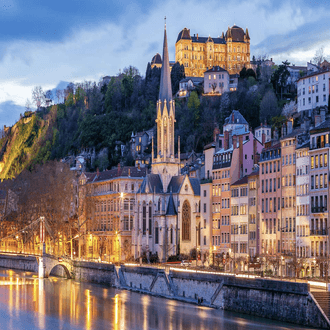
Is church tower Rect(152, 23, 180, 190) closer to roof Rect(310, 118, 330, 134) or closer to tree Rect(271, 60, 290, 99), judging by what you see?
roof Rect(310, 118, 330, 134)

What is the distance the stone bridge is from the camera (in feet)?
275

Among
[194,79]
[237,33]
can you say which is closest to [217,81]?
[194,79]

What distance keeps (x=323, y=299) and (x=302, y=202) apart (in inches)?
889

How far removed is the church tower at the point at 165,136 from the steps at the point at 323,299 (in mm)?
51443

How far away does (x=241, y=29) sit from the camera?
172750 mm

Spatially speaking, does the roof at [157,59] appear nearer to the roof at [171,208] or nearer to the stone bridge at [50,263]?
the roof at [171,208]

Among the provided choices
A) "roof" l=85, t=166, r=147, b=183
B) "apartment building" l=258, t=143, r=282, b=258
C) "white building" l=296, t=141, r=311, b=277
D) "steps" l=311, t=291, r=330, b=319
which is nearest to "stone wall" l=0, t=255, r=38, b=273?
"roof" l=85, t=166, r=147, b=183

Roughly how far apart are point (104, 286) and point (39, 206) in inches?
1315

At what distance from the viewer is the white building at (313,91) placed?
103500 mm

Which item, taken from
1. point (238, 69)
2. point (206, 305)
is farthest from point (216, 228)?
point (238, 69)

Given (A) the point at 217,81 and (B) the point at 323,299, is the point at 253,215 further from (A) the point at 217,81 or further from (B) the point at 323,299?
(A) the point at 217,81

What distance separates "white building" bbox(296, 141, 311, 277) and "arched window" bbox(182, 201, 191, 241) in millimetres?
26436

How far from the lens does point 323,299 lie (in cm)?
Result: 4278

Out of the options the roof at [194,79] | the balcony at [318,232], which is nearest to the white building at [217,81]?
the roof at [194,79]
